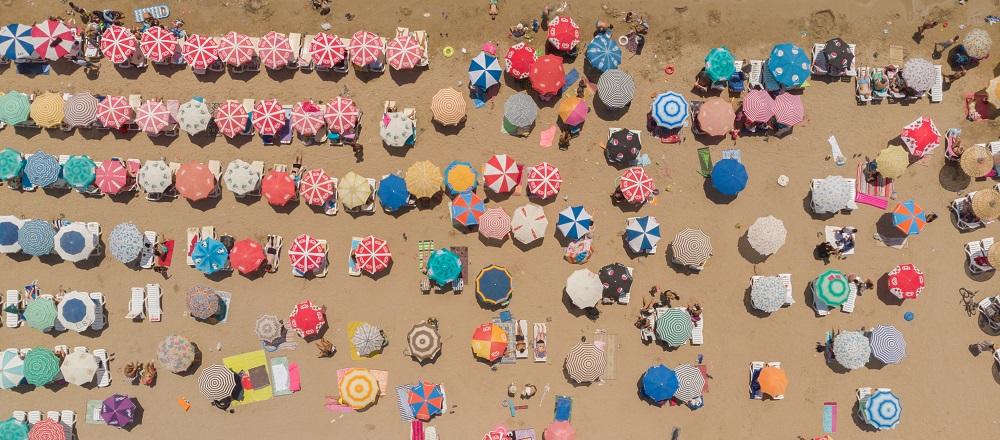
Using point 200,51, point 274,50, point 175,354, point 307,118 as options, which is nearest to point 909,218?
point 307,118

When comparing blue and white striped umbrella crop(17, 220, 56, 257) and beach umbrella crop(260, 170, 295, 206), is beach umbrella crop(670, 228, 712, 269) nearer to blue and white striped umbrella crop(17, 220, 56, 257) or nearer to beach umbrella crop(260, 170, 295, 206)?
beach umbrella crop(260, 170, 295, 206)

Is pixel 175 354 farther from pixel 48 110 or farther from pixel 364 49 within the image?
pixel 364 49

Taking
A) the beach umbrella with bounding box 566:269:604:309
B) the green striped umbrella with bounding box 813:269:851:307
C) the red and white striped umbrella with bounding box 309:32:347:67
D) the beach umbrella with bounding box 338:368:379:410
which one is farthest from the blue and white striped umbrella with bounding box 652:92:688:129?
the beach umbrella with bounding box 338:368:379:410

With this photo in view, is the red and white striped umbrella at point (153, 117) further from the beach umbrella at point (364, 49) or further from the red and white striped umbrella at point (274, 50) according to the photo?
the beach umbrella at point (364, 49)

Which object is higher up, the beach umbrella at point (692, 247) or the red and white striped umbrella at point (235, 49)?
the red and white striped umbrella at point (235, 49)

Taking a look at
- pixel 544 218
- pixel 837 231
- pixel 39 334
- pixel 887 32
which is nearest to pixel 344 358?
pixel 544 218

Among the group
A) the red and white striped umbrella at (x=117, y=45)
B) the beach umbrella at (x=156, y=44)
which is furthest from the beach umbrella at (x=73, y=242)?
the beach umbrella at (x=156, y=44)

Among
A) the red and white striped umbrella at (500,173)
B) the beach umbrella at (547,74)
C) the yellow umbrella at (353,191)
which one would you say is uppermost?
the beach umbrella at (547,74)

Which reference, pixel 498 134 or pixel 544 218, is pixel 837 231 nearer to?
pixel 544 218
